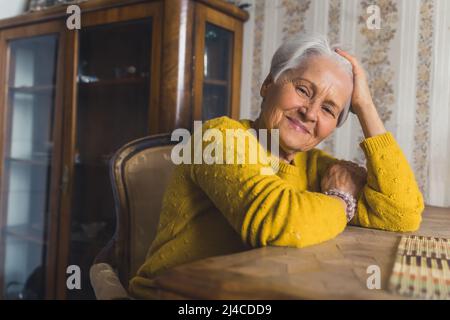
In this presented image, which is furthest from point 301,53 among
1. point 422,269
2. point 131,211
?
point 131,211

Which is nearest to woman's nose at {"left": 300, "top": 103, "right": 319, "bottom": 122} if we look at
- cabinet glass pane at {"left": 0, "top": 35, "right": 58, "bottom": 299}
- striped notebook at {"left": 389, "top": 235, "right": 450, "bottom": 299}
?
striped notebook at {"left": 389, "top": 235, "right": 450, "bottom": 299}

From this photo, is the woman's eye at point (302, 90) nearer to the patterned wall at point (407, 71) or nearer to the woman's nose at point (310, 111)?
the woman's nose at point (310, 111)

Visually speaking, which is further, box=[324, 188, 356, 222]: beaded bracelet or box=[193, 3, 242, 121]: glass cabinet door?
box=[193, 3, 242, 121]: glass cabinet door

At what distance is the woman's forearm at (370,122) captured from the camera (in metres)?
1.18

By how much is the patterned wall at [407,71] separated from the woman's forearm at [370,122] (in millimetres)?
661

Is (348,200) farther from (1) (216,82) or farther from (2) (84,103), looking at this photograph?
(2) (84,103)

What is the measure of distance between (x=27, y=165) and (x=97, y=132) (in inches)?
21.3

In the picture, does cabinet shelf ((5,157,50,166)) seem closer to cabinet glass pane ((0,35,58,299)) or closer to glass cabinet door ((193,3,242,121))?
cabinet glass pane ((0,35,58,299))

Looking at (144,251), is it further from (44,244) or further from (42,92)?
(42,92)

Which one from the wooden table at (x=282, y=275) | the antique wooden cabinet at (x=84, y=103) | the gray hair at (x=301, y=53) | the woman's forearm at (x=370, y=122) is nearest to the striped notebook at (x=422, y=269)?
the wooden table at (x=282, y=275)

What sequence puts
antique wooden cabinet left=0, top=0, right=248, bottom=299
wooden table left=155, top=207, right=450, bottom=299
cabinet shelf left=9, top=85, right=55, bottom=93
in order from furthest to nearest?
cabinet shelf left=9, top=85, right=55, bottom=93
antique wooden cabinet left=0, top=0, right=248, bottom=299
wooden table left=155, top=207, right=450, bottom=299

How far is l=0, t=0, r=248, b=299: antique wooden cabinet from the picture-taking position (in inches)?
75.1

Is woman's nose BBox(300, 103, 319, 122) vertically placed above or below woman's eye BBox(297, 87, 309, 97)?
below
